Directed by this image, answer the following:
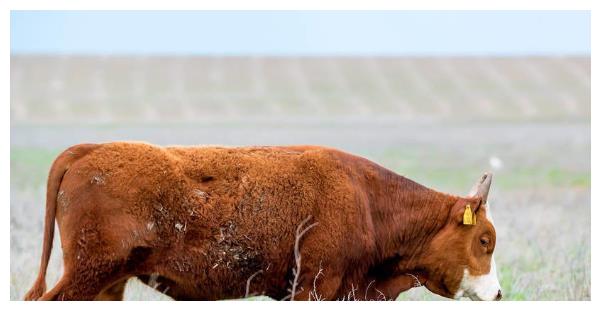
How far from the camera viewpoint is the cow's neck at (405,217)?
27.1 ft

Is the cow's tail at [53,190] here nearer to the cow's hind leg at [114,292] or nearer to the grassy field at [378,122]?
the cow's hind leg at [114,292]

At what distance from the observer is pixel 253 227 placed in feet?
25.1

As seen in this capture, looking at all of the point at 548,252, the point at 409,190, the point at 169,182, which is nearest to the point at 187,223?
the point at 169,182

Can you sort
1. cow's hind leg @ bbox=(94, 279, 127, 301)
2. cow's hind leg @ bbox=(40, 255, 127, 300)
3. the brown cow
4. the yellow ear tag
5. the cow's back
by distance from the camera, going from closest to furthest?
cow's hind leg @ bbox=(40, 255, 127, 300) < the brown cow < the cow's back < cow's hind leg @ bbox=(94, 279, 127, 301) < the yellow ear tag

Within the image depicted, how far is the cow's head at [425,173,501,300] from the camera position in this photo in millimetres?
8336

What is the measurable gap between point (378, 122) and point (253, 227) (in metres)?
60.5

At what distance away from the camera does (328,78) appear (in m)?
96.1

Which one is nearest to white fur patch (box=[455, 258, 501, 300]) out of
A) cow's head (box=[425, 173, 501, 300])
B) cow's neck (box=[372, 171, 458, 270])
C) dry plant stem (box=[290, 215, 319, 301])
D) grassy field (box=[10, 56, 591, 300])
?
cow's head (box=[425, 173, 501, 300])

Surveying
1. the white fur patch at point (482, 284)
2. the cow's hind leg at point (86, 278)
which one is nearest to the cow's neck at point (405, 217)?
the white fur patch at point (482, 284)

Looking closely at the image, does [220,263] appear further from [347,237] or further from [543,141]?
[543,141]

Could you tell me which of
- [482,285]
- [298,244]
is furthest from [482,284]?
[298,244]

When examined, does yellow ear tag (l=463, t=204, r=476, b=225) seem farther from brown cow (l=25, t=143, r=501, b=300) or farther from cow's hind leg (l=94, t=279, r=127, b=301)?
cow's hind leg (l=94, t=279, r=127, b=301)

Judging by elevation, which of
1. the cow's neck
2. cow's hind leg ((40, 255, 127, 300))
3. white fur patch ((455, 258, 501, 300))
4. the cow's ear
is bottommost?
white fur patch ((455, 258, 501, 300))

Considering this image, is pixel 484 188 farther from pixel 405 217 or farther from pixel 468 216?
pixel 405 217
